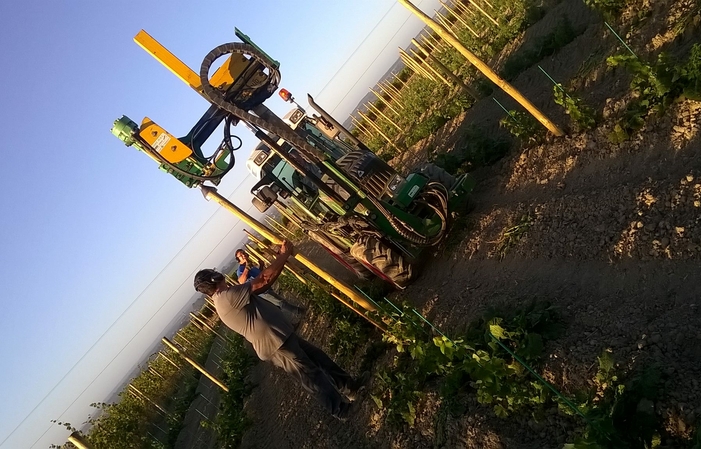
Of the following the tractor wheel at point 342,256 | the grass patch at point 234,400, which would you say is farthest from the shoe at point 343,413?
the grass patch at point 234,400

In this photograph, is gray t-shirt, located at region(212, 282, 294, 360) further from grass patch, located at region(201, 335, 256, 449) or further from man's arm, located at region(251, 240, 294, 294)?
grass patch, located at region(201, 335, 256, 449)

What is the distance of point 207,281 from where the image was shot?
504cm

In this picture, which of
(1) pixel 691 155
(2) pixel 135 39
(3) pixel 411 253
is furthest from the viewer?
(3) pixel 411 253

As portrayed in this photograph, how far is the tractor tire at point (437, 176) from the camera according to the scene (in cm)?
695

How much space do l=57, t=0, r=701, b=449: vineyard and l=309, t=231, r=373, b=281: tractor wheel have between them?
0.38m

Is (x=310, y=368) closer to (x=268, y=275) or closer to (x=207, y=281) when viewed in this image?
(x=268, y=275)

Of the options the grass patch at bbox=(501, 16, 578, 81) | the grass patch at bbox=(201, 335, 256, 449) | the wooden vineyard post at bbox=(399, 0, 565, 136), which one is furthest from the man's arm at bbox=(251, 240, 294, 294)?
the grass patch at bbox=(501, 16, 578, 81)

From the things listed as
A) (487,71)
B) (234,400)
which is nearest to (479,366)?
(487,71)

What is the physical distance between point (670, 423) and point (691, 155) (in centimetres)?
242

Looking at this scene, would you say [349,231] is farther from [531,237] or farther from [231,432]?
[231,432]

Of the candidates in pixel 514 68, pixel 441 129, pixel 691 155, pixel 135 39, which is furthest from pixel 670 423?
pixel 441 129

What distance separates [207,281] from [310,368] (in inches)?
51.3

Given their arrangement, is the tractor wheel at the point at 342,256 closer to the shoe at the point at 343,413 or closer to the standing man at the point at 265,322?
the standing man at the point at 265,322

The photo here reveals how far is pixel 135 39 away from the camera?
5.99m
